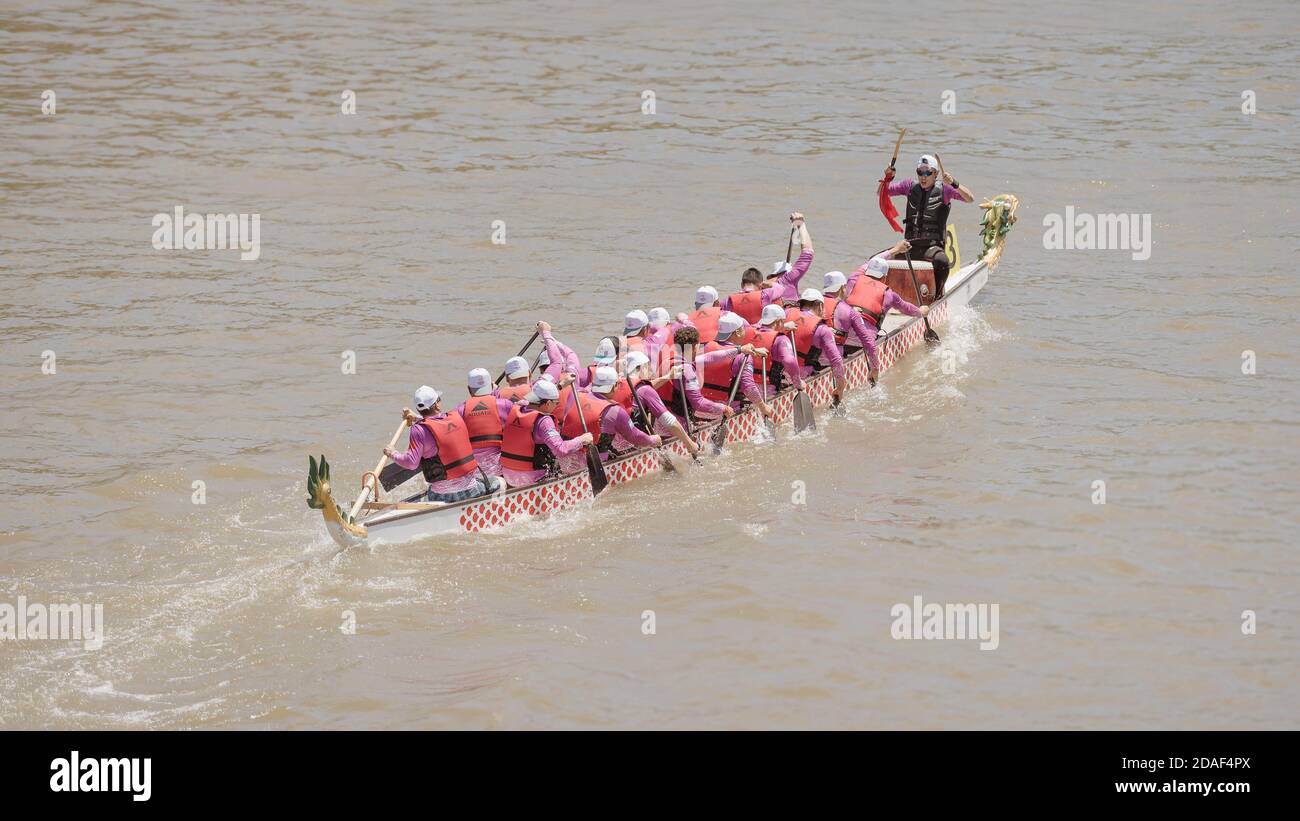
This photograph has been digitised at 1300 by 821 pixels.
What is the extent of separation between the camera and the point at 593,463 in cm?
1453

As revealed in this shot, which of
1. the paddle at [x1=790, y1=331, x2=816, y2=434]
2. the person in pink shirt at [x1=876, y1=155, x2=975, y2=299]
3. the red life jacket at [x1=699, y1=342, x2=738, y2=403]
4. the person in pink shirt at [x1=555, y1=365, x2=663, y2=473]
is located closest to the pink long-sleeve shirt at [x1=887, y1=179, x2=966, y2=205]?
the person in pink shirt at [x1=876, y1=155, x2=975, y2=299]

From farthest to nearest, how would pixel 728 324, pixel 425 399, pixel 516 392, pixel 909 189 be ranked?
pixel 909 189 < pixel 728 324 < pixel 516 392 < pixel 425 399

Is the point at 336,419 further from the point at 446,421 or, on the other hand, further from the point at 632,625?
the point at 632,625

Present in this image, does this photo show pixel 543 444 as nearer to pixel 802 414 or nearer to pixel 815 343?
pixel 802 414

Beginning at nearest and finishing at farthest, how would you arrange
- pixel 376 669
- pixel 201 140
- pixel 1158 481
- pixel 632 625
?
pixel 376 669 < pixel 632 625 < pixel 1158 481 < pixel 201 140

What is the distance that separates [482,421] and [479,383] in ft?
1.23

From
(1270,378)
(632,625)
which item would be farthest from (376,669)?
(1270,378)

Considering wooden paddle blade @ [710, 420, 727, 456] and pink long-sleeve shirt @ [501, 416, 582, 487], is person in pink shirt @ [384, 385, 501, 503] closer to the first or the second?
pink long-sleeve shirt @ [501, 416, 582, 487]

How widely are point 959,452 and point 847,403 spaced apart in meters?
1.73

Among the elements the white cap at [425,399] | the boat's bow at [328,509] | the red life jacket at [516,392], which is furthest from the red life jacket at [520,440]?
the boat's bow at [328,509]

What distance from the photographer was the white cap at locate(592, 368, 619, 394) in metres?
14.8

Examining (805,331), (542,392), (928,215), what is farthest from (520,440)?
(928,215)

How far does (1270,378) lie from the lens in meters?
18.0
